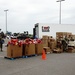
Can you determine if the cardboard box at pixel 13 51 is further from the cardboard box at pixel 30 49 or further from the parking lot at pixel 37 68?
the parking lot at pixel 37 68

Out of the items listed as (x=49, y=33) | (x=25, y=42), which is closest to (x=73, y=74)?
(x=25, y=42)

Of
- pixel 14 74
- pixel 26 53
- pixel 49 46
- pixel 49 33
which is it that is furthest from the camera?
pixel 49 33

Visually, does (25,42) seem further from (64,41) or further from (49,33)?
(49,33)

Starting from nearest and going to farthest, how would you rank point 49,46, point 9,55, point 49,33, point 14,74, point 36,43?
1. point 14,74
2. point 9,55
3. point 36,43
4. point 49,46
5. point 49,33

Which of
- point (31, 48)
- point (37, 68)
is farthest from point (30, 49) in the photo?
point (37, 68)

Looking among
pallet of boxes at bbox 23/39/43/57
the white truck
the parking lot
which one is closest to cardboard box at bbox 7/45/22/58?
pallet of boxes at bbox 23/39/43/57

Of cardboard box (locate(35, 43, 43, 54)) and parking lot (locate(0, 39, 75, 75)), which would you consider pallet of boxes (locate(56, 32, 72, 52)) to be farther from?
parking lot (locate(0, 39, 75, 75))

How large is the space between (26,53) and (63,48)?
688cm

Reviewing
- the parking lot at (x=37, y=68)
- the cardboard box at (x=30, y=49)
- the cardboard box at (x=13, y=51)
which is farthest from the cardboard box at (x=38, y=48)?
the parking lot at (x=37, y=68)

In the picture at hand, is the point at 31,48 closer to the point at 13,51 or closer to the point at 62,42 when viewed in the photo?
the point at 13,51

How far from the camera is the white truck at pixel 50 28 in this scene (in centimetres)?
3072

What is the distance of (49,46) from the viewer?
2136 centimetres

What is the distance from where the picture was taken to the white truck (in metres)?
30.7

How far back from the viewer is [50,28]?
31.2m
